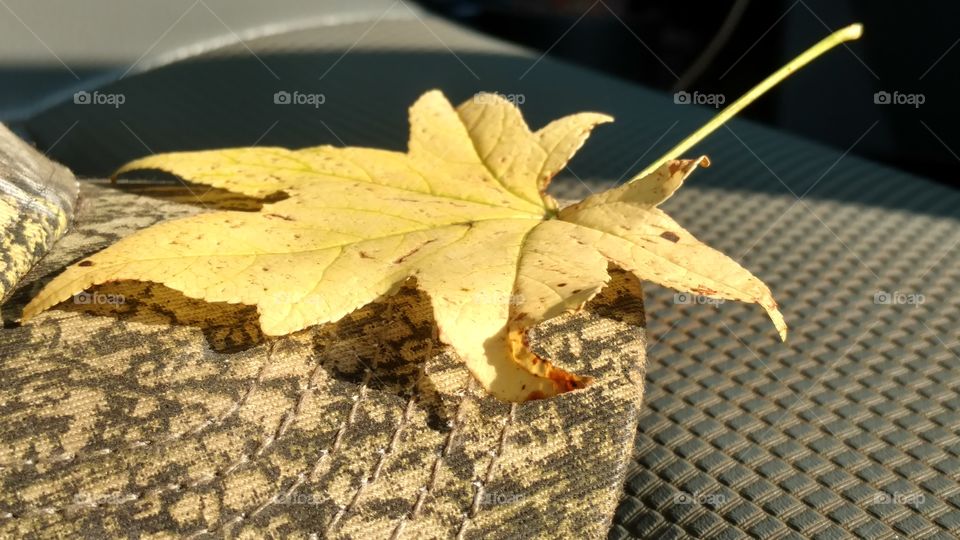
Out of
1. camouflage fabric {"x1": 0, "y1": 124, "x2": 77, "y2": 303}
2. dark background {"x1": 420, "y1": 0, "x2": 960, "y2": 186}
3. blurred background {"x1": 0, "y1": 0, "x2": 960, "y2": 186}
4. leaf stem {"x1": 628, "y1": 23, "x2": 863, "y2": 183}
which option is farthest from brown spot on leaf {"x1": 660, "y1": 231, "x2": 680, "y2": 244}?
dark background {"x1": 420, "y1": 0, "x2": 960, "y2": 186}

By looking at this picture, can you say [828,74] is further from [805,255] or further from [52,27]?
[52,27]

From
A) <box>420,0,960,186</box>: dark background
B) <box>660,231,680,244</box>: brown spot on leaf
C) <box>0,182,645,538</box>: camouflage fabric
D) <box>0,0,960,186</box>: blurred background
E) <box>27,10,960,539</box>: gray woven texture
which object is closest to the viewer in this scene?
<box>0,182,645,538</box>: camouflage fabric

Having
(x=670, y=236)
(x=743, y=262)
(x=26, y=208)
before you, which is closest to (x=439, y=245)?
(x=670, y=236)

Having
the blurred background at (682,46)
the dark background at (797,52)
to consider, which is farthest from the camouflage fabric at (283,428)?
the dark background at (797,52)

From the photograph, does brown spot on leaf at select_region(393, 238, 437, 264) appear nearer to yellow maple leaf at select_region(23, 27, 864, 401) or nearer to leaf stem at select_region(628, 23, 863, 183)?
yellow maple leaf at select_region(23, 27, 864, 401)

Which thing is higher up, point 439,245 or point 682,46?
point 682,46

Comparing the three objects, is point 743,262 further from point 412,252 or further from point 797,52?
point 797,52

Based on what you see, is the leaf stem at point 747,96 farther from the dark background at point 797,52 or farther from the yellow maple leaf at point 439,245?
the dark background at point 797,52
